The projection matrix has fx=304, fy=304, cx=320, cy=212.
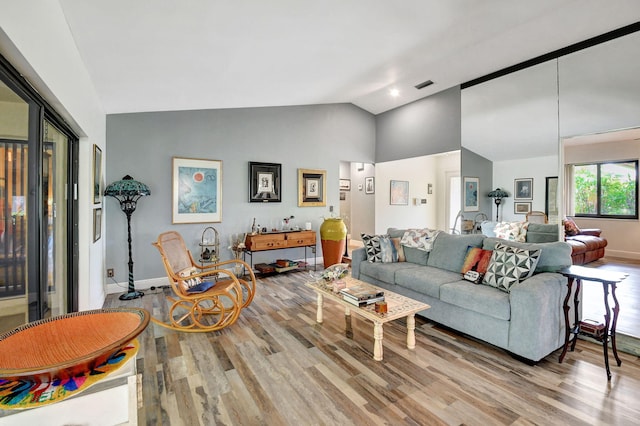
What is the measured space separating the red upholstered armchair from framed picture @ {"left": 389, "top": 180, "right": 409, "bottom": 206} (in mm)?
3925

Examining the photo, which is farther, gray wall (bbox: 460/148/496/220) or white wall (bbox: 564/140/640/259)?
gray wall (bbox: 460/148/496/220)

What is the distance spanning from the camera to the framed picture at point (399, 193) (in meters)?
7.05

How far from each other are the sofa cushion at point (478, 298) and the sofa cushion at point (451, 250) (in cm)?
49

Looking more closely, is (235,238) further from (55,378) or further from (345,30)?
(55,378)

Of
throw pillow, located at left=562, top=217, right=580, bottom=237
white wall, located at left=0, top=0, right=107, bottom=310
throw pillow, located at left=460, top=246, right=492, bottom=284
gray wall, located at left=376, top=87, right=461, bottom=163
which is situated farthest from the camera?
gray wall, located at left=376, top=87, right=461, bottom=163

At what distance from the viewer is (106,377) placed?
0.92 metres

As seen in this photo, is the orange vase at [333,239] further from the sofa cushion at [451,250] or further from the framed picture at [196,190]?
the sofa cushion at [451,250]

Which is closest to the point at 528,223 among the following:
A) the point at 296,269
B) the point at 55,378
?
the point at 296,269

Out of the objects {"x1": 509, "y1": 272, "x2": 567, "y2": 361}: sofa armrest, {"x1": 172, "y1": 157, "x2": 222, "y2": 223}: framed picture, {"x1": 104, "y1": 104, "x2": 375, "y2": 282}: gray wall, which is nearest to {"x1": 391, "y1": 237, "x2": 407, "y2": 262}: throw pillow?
{"x1": 509, "y1": 272, "x2": 567, "y2": 361}: sofa armrest

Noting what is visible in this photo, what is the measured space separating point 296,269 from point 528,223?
3576 mm

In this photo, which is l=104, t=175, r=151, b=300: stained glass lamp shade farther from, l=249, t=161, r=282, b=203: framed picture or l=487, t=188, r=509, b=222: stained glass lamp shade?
l=487, t=188, r=509, b=222: stained glass lamp shade

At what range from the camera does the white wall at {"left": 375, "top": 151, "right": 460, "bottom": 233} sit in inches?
273

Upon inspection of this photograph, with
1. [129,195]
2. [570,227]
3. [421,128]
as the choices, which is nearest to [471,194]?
[570,227]

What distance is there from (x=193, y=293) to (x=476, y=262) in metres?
2.90
